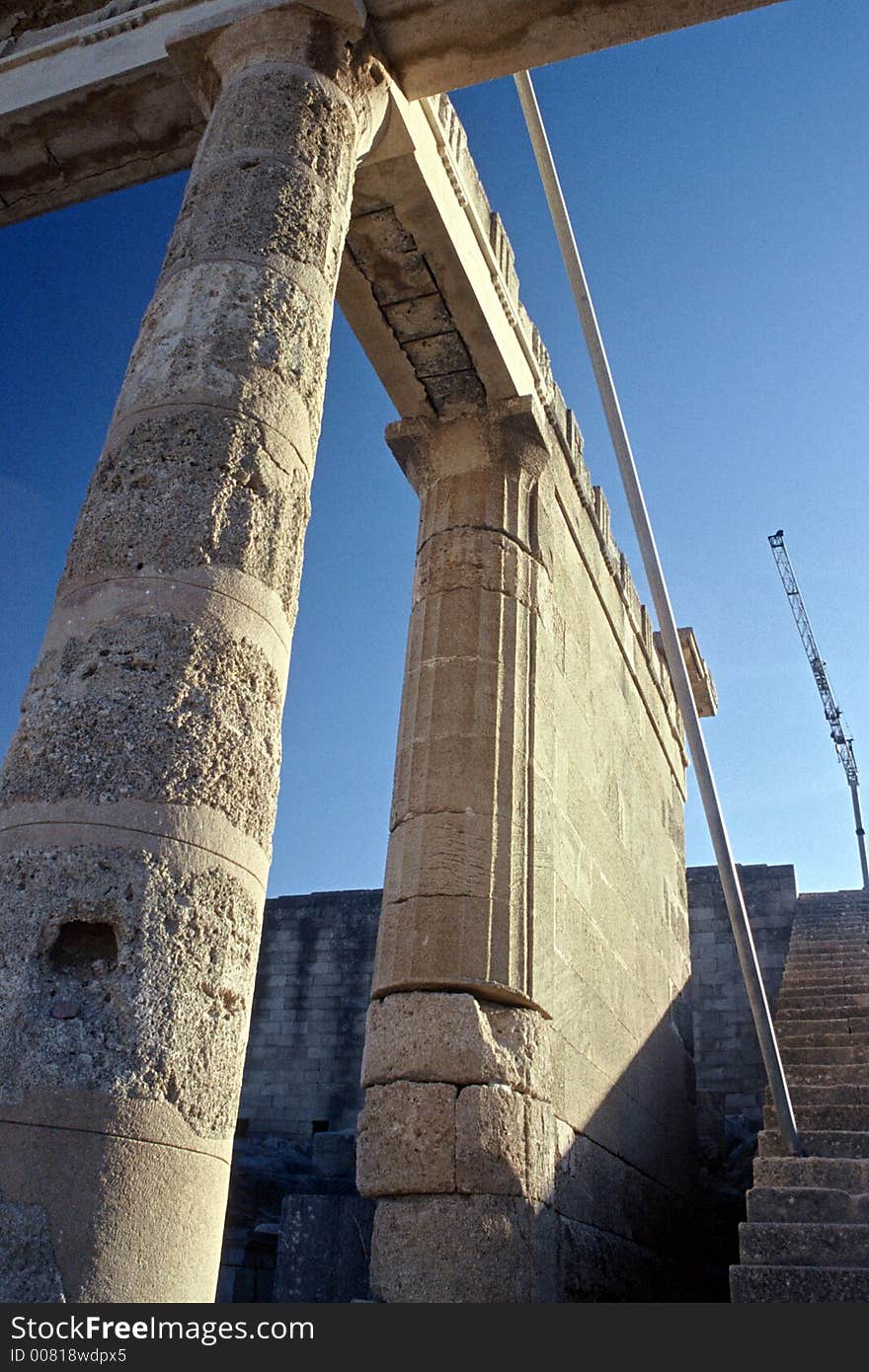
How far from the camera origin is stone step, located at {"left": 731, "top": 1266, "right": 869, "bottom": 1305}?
170 inches

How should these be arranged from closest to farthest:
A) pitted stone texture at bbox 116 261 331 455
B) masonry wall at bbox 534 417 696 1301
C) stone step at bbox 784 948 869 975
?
pitted stone texture at bbox 116 261 331 455
masonry wall at bbox 534 417 696 1301
stone step at bbox 784 948 869 975

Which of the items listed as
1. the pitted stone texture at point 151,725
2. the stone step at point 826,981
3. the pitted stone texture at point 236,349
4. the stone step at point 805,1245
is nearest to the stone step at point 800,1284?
the stone step at point 805,1245

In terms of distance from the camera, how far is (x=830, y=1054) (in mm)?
7070

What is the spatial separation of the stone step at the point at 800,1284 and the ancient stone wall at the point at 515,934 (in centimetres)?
86

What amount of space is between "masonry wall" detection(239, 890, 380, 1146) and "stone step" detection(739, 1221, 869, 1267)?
10340 millimetres

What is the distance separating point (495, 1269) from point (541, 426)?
4.71 meters

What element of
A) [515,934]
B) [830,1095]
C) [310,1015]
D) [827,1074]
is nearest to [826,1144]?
[830,1095]

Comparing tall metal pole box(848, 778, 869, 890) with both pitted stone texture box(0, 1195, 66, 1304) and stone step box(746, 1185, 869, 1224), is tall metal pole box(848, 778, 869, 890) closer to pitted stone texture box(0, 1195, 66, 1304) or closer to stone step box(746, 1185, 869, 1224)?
stone step box(746, 1185, 869, 1224)

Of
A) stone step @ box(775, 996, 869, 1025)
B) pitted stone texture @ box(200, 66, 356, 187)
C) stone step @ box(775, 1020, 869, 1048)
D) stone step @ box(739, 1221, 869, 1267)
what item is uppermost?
pitted stone texture @ box(200, 66, 356, 187)

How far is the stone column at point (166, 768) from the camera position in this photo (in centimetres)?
245

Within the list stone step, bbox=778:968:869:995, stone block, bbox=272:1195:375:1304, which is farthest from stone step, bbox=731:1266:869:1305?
stone step, bbox=778:968:869:995

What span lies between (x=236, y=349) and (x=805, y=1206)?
14.5 ft

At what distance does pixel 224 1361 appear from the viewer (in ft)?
8.06

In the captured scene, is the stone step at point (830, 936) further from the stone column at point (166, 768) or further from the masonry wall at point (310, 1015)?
the stone column at point (166, 768)
